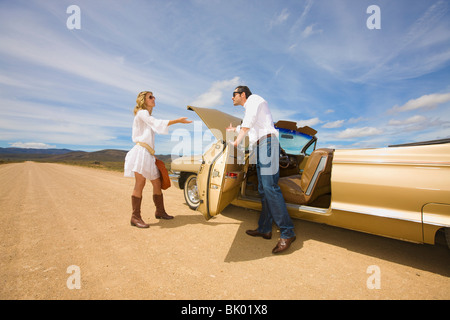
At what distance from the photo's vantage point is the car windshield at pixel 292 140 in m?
4.26

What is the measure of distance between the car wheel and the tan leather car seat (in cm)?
209

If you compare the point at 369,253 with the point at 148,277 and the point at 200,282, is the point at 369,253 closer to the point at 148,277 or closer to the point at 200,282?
the point at 200,282

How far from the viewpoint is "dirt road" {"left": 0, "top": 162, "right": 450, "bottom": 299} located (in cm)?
177

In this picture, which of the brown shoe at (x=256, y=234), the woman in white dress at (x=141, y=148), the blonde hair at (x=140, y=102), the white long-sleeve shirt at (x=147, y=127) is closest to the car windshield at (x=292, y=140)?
the brown shoe at (x=256, y=234)

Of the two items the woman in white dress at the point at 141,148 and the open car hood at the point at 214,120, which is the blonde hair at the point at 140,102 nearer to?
the woman in white dress at the point at 141,148

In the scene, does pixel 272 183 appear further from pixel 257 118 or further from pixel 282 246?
pixel 257 118

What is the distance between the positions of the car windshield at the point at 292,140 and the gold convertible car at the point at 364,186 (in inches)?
46.2

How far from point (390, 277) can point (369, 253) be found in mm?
513

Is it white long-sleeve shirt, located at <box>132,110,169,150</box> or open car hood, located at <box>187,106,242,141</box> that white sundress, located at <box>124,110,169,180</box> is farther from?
open car hood, located at <box>187,106,242,141</box>

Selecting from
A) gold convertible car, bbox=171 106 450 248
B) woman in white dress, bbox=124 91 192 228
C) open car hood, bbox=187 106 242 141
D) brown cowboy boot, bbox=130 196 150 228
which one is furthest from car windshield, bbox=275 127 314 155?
brown cowboy boot, bbox=130 196 150 228
